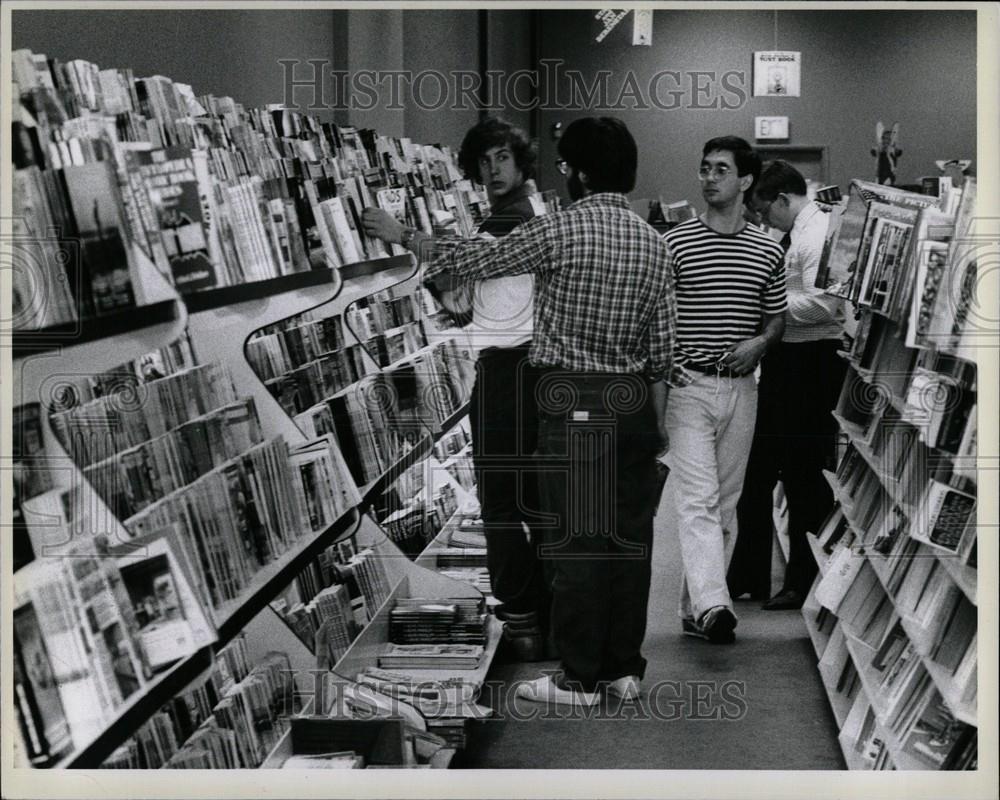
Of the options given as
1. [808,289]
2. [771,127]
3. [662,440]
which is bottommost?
[662,440]

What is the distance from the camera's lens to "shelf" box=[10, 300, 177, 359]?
2.27 m

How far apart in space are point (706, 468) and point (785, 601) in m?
0.76

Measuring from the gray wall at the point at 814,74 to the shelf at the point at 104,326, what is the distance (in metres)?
1.39

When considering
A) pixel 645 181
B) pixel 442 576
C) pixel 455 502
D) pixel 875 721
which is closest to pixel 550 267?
pixel 645 181

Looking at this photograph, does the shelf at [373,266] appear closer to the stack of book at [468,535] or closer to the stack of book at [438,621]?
the stack of book at [468,535]

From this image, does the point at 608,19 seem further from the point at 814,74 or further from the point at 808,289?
the point at 814,74

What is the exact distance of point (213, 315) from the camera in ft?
9.75

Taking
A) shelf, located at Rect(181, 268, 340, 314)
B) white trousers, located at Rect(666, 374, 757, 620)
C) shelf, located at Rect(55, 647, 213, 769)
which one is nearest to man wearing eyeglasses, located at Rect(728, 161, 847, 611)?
white trousers, located at Rect(666, 374, 757, 620)

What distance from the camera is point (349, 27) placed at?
12.7ft

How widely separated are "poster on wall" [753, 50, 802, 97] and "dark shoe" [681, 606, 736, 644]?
161 cm

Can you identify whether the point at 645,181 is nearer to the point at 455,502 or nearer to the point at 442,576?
the point at 455,502

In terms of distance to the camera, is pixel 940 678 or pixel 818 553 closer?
pixel 940 678

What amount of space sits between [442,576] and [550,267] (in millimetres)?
1121

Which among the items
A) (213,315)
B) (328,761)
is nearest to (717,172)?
(213,315)
